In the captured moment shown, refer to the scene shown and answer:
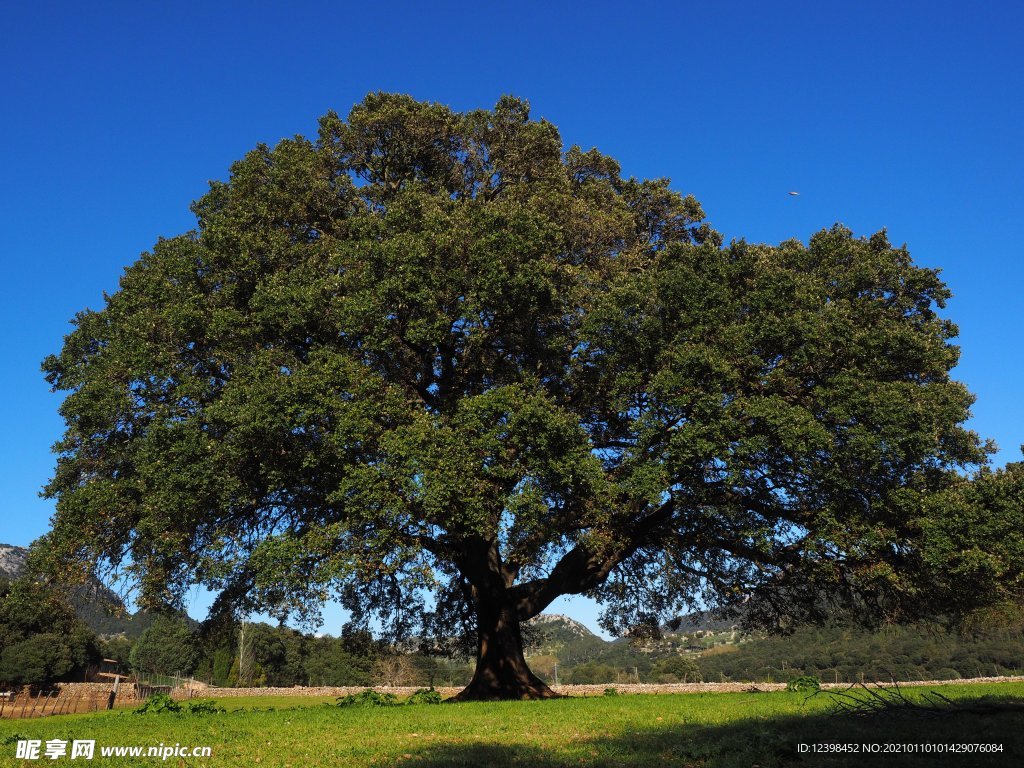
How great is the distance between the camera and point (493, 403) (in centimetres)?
1766

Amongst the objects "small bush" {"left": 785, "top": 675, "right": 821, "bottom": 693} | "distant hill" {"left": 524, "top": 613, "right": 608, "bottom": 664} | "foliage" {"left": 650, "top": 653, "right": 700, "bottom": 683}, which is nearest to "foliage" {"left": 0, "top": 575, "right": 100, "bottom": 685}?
"foliage" {"left": 650, "top": 653, "right": 700, "bottom": 683}

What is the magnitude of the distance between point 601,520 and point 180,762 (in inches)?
458

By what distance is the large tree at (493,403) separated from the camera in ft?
57.5

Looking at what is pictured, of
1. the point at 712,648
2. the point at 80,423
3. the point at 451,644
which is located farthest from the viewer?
the point at 712,648

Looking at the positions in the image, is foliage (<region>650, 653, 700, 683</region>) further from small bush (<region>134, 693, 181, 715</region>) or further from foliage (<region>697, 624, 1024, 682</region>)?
small bush (<region>134, 693, 181, 715</region>)

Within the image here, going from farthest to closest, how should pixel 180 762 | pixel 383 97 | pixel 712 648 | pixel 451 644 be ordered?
pixel 712 648 → pixel 451 644 → pixel 383 97 → pixel 180 762

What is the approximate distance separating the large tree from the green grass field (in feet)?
14.8

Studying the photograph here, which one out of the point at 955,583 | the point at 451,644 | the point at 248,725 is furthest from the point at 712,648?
the point at 248,725

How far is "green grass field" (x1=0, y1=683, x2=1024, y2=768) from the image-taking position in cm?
819

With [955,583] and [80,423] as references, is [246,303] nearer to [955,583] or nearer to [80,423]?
[80,423]

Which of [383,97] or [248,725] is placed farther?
[383,97]

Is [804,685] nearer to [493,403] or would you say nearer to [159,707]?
[493,403]

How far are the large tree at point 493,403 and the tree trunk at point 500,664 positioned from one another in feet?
0.35

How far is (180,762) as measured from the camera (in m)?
9.09
